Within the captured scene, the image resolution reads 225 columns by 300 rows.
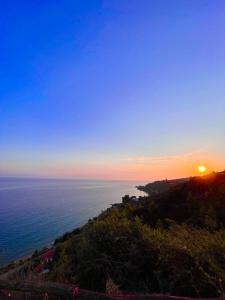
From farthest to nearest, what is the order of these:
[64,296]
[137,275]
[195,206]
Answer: [195,206]
[137,275]
[64,296]

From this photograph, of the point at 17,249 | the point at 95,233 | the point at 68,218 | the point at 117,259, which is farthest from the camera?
the point at 68,218

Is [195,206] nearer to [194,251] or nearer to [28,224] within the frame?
[194,251]

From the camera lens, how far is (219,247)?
758 cm

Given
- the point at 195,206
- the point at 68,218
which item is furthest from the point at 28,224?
the point at 195,206

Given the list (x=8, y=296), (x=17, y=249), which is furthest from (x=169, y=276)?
(x=17, y=249)

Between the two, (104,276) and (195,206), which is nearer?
(104,276)

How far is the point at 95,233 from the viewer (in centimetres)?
927

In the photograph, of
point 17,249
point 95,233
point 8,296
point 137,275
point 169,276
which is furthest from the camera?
point 17,249

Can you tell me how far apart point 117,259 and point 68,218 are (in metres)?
75.8

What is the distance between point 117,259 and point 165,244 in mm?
1388

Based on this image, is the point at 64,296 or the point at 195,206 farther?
the point at 195,206

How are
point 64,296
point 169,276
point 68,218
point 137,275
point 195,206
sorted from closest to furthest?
point 64,296 → point 169,276 → point 137,275 → point 195,206 → point 68,218

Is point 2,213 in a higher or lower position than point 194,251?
lower

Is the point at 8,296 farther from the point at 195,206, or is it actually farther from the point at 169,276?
the point at 195,206
